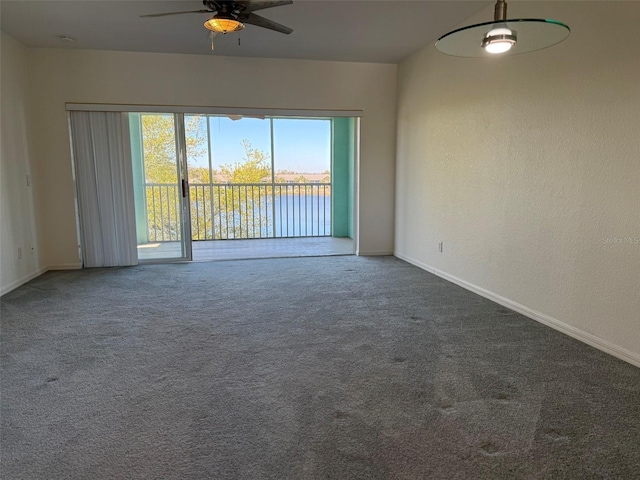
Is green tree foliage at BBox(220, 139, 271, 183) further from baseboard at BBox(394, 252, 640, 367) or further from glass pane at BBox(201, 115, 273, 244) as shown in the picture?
baseboard at BBox(394, 252, 640, 367)

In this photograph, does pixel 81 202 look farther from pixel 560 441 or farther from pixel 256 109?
pixel 560 441

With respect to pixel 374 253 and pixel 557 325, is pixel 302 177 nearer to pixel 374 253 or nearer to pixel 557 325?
pixel 374 253

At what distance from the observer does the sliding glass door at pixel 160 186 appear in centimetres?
520

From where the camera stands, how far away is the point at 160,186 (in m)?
5.46

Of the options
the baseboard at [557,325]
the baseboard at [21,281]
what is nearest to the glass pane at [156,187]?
the baseboard at [21,281]

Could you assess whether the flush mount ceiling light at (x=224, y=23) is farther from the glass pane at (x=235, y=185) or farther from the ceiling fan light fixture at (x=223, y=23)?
the glass pane at (x=235, y=185)

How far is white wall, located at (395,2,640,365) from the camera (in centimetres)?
247

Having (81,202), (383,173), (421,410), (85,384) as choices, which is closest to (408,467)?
(421,410)

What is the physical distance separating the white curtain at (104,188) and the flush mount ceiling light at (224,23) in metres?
2.65

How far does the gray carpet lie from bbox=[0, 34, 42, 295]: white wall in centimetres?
74

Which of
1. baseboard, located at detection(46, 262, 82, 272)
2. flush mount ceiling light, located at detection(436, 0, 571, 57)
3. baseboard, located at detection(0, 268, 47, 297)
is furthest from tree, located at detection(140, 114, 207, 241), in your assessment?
flush mount ceiling light, located at detection(436, 0, 571, 57)

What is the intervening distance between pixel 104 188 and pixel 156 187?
2.13 ft

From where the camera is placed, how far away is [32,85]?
15.2 feet

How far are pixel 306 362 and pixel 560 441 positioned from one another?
1340 mm
